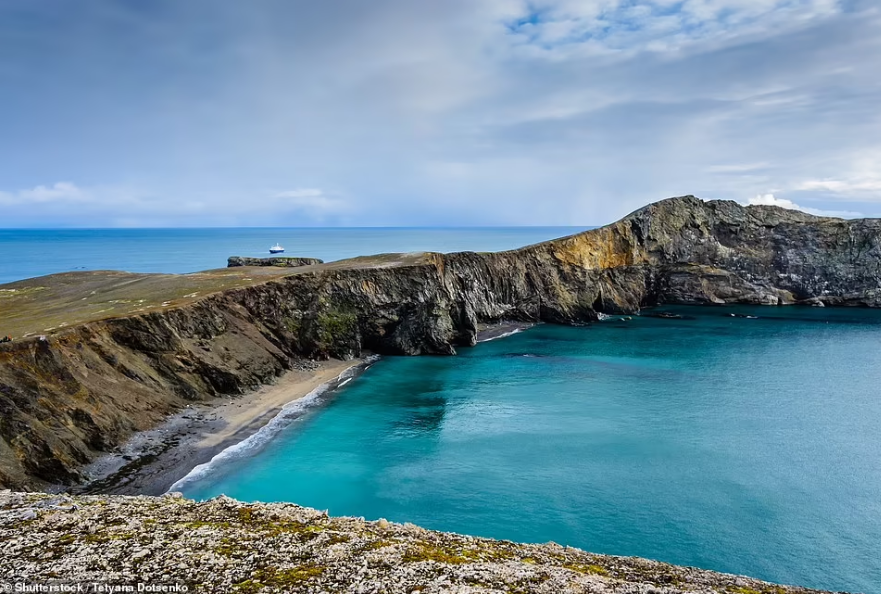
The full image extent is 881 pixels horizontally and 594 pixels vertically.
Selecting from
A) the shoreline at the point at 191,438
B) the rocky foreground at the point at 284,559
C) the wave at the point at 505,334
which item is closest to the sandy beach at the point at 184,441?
the shoreline at the point at 191,438

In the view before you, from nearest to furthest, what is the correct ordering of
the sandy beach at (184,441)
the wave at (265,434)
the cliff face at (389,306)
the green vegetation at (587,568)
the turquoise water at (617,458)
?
the green vegetation at (587,568) < the turquoise water at (617,458) < the sandy beach at (184,441) < the wave at (265,434) < the cliff face at (389,306)

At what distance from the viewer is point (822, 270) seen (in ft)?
362

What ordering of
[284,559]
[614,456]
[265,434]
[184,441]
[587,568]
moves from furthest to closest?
1. [265,434]
2. [184,441]
3. [614,456]
4. [587,568]
5. [284,559]

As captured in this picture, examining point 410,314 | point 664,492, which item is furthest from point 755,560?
point 410,314

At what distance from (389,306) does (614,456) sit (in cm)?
3838

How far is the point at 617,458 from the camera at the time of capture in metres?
36.2

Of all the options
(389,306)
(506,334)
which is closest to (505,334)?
(506,334)

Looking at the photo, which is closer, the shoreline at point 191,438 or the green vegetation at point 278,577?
the green vegetation at point 278,577

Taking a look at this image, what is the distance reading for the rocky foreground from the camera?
47.9ft

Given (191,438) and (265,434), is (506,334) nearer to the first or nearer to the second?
(265,434)

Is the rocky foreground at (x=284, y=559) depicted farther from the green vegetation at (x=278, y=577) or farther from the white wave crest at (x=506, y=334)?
the white wave crest at (x=506, y=334)

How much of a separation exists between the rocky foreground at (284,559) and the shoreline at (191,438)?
13238mm

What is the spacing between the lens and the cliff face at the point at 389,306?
3447 centimetres

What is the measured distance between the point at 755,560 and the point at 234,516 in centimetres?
2301
